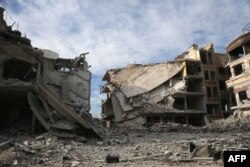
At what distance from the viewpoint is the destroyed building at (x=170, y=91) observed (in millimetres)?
34938

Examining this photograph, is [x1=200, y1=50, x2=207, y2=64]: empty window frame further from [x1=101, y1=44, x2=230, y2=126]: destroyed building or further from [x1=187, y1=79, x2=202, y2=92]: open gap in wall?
[x1=187, y1=79, x2=202, y2=92]: open gap in wall

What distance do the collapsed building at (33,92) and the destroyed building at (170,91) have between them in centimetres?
937

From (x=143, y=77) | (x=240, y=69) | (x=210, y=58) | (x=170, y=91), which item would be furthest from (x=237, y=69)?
(x=143, y=77)

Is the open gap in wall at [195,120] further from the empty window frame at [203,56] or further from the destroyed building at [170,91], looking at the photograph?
the empty window frame at [203,56]

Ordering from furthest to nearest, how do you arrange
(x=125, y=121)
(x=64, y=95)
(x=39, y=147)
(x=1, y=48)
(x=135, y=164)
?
(x=125, y=121) → (x=64, y=95) → (x=1, y=48) → (x=39, y=147) → (x=135, y=164)

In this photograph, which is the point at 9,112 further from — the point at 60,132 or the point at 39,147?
the point at 39,147

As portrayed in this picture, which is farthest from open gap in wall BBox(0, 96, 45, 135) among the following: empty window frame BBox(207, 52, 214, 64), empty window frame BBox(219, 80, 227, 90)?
empty window frame BBox(219, 80, 227, 90)

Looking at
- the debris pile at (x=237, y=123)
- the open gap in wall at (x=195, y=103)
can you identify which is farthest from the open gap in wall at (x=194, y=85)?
the debris pile at (x=237, y=123)

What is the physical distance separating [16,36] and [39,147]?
12.3 m

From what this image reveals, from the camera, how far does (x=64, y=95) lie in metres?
27.2

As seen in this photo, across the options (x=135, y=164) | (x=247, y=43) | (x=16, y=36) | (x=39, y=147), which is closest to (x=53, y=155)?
(x=39, y=147)

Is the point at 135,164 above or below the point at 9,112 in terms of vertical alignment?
below

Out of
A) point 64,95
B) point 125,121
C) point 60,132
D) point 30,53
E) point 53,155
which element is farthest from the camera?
point 125,121

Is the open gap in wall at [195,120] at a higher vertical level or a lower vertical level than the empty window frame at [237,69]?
lower
